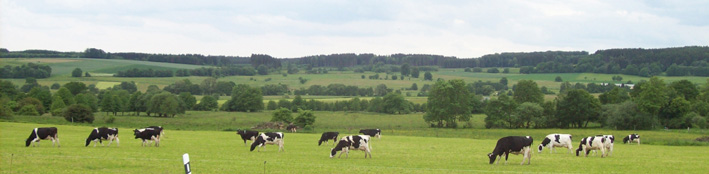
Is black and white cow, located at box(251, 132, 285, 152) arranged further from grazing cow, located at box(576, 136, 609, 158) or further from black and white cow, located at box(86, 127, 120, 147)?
grazing cow, located at box(576, 136, 609, 158)

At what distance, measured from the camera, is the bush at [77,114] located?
248 feet

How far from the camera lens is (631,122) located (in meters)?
83.7

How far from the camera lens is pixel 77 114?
75.7 meters

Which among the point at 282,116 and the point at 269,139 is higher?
the point at 269,139

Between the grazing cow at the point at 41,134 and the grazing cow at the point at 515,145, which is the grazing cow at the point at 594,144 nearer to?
the grazing cow at the point at 515,145

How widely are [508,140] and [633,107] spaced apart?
215 feet

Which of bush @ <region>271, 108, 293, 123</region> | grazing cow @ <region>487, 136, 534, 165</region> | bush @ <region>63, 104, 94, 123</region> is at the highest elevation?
grazing cow @ <region>487, 136, 534, 165</region>

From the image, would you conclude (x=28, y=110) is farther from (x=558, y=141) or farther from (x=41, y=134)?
(x=558, y=141)

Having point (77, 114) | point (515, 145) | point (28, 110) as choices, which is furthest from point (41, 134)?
point (28, 110)

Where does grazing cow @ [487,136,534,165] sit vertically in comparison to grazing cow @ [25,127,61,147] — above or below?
above

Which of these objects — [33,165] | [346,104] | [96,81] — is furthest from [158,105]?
[33,165]

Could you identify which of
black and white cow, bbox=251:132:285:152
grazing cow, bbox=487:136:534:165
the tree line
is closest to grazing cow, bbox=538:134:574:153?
grazing cow, bbox=487:136:534:165

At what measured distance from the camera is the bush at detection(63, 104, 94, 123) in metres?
75.5

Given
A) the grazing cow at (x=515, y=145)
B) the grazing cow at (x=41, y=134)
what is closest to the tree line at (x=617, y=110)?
the grazing cow at (x=515, y=145)
